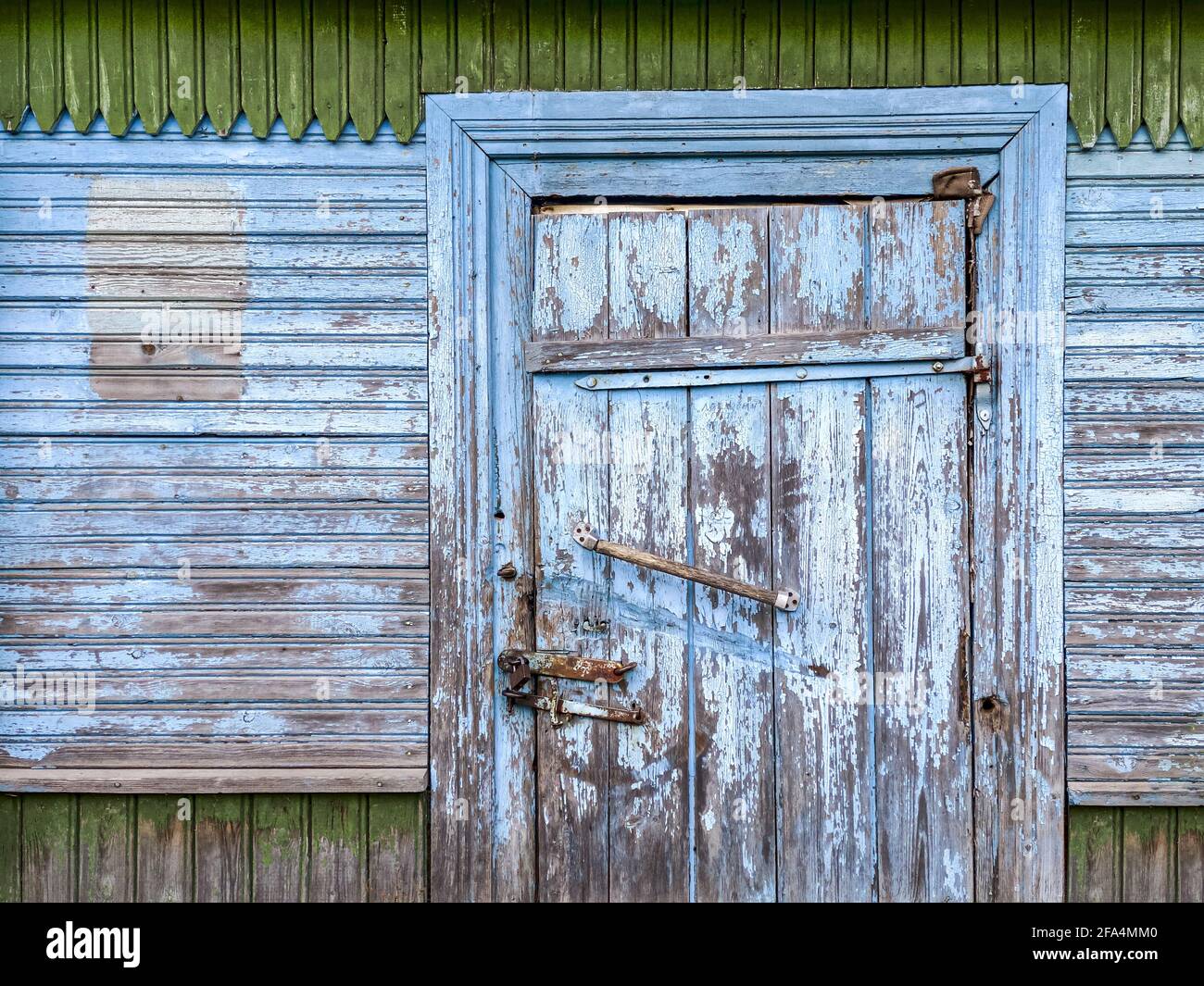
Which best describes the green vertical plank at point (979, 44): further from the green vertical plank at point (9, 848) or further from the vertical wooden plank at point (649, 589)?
the green vertical plank at point (9, 848)

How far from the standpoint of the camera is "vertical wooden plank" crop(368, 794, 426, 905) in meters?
2.32

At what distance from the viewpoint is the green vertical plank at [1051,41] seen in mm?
2246

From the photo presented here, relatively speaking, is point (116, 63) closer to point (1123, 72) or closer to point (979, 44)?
point (979, 44)

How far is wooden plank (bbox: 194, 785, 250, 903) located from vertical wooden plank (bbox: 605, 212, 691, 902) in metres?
1.03

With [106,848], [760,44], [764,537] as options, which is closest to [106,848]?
[106,848]

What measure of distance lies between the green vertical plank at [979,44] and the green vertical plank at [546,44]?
1.09m

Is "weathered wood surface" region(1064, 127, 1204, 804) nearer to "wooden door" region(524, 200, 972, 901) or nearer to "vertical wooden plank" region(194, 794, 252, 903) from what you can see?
"wooden door" region(524, 200, 972, 901)

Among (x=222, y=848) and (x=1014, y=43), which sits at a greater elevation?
(x=1014, y=43)

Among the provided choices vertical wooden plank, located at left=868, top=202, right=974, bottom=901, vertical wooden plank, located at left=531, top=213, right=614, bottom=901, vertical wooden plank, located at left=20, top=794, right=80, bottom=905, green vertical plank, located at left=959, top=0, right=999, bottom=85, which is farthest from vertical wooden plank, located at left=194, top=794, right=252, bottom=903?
green vertical plank, located at left=959, top=0, right=999, bottom=85

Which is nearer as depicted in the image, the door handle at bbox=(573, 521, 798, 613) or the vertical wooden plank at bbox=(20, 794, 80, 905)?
the door handle at bbox=(573, 521, 798, 613)

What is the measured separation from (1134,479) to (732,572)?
1.11 metres

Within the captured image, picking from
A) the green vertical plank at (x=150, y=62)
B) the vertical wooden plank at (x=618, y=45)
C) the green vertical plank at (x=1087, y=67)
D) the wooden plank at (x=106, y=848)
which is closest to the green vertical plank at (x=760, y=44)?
the vertical wooden plank at (x=618, y=45)

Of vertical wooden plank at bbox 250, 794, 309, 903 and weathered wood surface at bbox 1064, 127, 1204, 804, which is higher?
weathered wood surface at bbox 1064, 127, 1204, 804

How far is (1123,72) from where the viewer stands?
224cm
